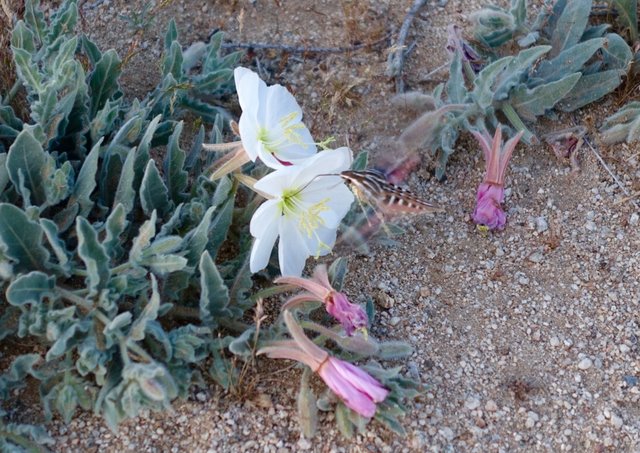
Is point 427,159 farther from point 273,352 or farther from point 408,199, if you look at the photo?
point 273,352

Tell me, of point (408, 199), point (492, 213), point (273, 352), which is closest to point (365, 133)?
point (492, 213)

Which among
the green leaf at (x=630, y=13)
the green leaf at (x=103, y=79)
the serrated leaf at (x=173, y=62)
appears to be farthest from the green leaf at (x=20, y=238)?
the green leaf at (x=630, y=13)

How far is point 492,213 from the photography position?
2539 mm

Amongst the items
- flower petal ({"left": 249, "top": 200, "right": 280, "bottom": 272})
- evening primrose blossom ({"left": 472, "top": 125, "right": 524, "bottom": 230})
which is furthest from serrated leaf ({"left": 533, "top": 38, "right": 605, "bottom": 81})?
flower petal ({"left": 249, "top": 200, "right": 280, "bottom": 272})

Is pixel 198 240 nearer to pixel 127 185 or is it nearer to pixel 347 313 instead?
pixel 127 185

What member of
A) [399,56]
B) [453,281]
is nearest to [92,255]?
[453,281]

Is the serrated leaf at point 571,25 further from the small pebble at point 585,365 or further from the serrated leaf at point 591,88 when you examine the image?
the small pebble at point 585,365

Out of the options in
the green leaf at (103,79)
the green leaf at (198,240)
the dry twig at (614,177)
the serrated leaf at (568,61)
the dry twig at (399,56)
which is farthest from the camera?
the dry twig at (399,56)

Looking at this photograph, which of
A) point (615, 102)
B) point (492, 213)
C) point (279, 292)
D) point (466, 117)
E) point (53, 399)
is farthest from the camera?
point (615, 102)

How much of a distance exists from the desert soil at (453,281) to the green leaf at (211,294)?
0.65ft

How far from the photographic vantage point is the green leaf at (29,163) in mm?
2064

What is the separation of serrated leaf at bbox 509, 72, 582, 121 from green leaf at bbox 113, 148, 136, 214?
1271 mm

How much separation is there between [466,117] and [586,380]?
35.5 inches

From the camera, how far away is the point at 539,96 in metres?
2.75
